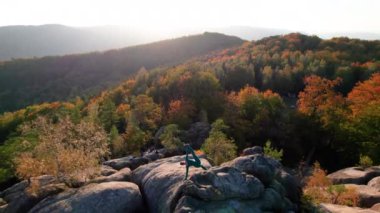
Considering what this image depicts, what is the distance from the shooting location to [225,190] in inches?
892

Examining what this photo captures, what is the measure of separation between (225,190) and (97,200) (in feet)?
30.6

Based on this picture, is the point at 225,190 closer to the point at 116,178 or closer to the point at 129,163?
the point at 116,178

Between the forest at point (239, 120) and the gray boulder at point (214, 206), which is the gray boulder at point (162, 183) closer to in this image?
the gray boulder at point (214, 206)

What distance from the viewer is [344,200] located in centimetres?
3014

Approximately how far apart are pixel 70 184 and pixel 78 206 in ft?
15.3

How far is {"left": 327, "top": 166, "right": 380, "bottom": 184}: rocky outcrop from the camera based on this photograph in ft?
149

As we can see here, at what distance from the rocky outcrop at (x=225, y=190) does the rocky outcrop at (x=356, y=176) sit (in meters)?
23.0

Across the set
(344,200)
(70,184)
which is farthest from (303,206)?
(70,184)

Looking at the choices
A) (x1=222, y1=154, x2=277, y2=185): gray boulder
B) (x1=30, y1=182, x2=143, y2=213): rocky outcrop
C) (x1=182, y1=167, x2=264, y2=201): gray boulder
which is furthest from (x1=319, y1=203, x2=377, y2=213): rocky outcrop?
(x1=30, y1=182, x2=143, y2=213): rocky outcrop

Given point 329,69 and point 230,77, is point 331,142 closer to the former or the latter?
point 230,77

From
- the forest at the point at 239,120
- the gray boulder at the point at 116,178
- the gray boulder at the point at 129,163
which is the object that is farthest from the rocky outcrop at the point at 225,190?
the gray boulder at the point at 129,163

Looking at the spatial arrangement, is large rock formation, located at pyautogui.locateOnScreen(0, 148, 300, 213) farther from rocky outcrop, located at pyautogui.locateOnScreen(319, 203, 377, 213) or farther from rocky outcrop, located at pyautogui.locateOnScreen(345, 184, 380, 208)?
rocky outcrop, located at pyautogui.locateOnScreen(345, 184, 380, 208)

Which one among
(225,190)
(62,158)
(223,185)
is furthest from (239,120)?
(225,190)

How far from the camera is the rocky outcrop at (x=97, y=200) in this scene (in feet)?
84.9
